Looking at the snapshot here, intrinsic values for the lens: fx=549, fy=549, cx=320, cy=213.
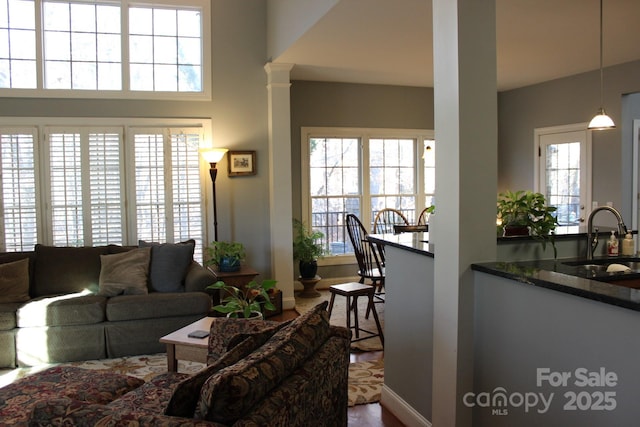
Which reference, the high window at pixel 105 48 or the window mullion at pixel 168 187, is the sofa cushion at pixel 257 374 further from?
the high window at pixel 105 48

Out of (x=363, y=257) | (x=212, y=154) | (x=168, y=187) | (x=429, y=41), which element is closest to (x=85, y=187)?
(x=168, y=187)

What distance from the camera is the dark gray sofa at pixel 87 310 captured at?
13.9 feet

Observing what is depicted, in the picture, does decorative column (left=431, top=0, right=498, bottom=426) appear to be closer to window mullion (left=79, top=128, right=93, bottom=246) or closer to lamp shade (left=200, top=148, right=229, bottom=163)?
lamp shade (left=200, top=148, right=229, bottom=163)

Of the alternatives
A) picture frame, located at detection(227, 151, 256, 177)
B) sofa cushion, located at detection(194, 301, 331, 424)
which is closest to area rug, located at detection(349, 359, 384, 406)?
sofa cushion, located at detection(194, 301, 331, 424)

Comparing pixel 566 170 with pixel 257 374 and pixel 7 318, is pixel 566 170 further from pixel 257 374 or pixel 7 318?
pixel 7 318

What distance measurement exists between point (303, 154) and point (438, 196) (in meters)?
4.15

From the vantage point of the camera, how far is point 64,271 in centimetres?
482

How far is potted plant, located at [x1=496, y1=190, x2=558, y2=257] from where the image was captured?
312 cm

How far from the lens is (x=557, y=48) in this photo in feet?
16.4

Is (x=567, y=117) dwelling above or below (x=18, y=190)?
above

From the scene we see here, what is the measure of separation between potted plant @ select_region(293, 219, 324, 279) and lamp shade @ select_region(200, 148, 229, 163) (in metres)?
1.46

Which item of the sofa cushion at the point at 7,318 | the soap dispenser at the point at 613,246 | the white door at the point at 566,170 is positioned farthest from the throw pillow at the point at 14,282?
the white door at the point at 566,170

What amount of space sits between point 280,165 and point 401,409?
3152mm

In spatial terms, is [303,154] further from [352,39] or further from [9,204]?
[9,204]
